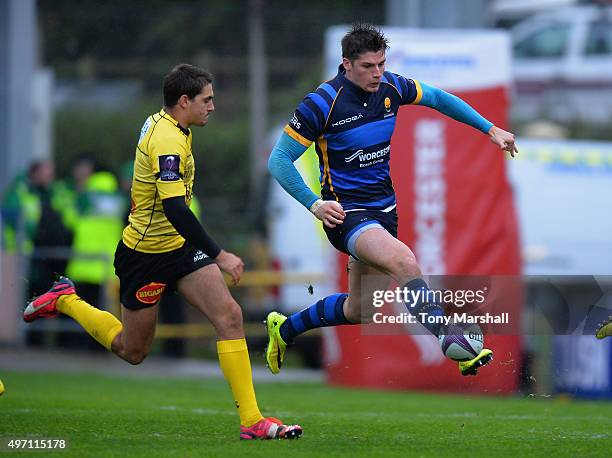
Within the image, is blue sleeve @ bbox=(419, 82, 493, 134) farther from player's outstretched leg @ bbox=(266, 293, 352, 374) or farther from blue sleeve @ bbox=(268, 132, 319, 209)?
player's outstretched leg @ bbox=(266, 293, 352, 374)

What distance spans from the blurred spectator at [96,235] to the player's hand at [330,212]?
7.96 metres

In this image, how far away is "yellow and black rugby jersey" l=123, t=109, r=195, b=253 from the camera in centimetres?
774

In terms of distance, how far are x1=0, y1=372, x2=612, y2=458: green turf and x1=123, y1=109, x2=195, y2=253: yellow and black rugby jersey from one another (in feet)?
3.84

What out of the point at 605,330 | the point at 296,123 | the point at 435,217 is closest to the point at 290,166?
the point at 296,123

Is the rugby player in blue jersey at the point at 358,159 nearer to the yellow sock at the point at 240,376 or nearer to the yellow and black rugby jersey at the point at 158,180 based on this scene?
the yellow and black rugby jersey at the point at 158,180

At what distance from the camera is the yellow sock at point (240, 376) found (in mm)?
7902

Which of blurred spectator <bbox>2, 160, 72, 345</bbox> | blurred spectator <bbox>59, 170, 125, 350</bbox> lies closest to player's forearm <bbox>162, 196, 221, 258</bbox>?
blurred spectator <bbox>59, 170, 125, 350</bbox>

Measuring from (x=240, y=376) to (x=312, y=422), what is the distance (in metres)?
1.37

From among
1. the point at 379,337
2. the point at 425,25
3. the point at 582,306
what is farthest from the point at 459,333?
the point at 425,25

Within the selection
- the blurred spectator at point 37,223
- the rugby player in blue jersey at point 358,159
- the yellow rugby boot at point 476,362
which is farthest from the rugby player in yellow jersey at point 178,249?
the blurred spectator at point 37,223

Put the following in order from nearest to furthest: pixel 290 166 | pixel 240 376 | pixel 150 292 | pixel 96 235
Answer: pixel 240 376 < pixel 150 292 < pixel 290 166 < pixel 96 235

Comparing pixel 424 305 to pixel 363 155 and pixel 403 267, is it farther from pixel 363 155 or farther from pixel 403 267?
pixel 363 155

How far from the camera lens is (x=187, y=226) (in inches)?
301

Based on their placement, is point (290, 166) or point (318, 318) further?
point (318, 318)
